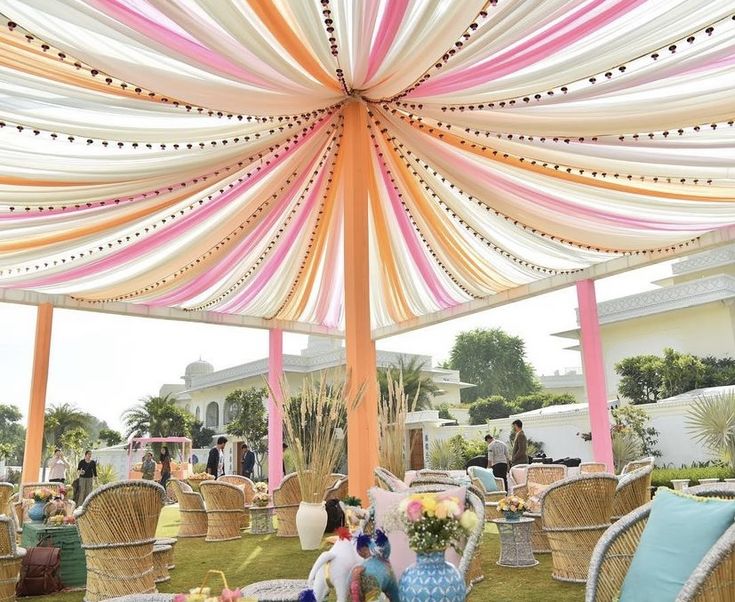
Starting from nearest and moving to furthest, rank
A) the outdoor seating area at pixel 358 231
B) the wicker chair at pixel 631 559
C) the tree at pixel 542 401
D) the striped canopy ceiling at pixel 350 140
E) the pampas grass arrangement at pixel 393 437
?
the wicker chair at pixel 631 559 < the outdoor seating area at pixel 358 231 < the striped canopy ceiling at pixel 350 140 < the pampas grass arrangement at pixel 393 437 < the tree at pixel 542 401

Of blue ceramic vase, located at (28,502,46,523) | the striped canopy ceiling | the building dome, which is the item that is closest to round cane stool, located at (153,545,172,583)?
blue ceramic vase, located at (28,502,46,523)

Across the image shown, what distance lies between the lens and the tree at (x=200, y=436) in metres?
22.0

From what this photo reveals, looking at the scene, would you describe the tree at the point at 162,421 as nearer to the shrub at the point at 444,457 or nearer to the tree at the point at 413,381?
→ the tree at the point at 413,381

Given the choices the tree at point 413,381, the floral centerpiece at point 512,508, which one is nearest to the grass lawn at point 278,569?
the floral centerpiece at point 512,508

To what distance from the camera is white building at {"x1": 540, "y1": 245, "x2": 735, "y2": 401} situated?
14.5 meters

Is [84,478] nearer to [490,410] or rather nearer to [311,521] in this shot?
[311,521]

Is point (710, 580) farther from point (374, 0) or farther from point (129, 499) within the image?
point (129, 499)

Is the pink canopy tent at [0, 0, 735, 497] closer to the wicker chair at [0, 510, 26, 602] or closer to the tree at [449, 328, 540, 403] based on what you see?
the wicker chair at [0, 510, 26, 602]

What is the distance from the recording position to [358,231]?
16.9ft

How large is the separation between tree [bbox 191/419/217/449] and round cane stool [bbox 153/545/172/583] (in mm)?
→ 17950

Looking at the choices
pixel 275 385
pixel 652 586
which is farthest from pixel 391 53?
pixel 275 385

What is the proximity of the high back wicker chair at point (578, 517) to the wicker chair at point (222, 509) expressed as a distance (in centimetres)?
381

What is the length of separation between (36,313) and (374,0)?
6613 millimetres

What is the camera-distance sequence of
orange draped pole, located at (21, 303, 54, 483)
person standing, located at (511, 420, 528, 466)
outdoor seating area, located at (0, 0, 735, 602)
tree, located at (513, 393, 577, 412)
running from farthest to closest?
tree, located at (513, 393, 577, 412) < orange draped pole, located at (21, 303, 54, 483) < person standing, located at (511, 420, 528, 466) < outdoor seating area, located at (0, 0, 735, 602)
